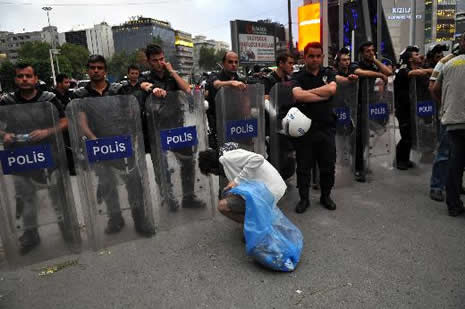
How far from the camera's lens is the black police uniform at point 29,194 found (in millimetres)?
2816

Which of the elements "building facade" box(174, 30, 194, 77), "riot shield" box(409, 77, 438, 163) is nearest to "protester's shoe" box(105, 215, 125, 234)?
"riot shield" box(409, 77, 438, 163)

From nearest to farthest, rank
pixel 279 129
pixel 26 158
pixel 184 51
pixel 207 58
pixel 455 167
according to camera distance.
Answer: pixel 26 158, pixel 455 167, pixel 279 129, pixel 207 58, pixel 184 51

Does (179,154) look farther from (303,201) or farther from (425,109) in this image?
(425,109)

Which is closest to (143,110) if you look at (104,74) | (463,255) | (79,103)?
(104,74)

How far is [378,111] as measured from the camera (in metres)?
4.58

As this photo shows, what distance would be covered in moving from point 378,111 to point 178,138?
2810mm

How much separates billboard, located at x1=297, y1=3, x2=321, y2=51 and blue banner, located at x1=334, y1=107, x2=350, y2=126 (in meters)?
15.3

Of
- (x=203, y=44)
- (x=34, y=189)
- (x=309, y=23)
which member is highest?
(x=203, y=44)

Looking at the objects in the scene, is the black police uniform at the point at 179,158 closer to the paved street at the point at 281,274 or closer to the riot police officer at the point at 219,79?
the paved street at the point at 281,274

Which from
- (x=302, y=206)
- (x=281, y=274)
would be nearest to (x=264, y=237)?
(x=281, y=274)

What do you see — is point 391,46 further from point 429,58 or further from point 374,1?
point 429,58

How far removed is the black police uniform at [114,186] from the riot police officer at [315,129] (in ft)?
5.33

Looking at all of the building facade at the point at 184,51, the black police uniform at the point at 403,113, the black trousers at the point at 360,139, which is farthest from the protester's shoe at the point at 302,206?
the building facade at the point at 184,51

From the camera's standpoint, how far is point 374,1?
18.1 meters
